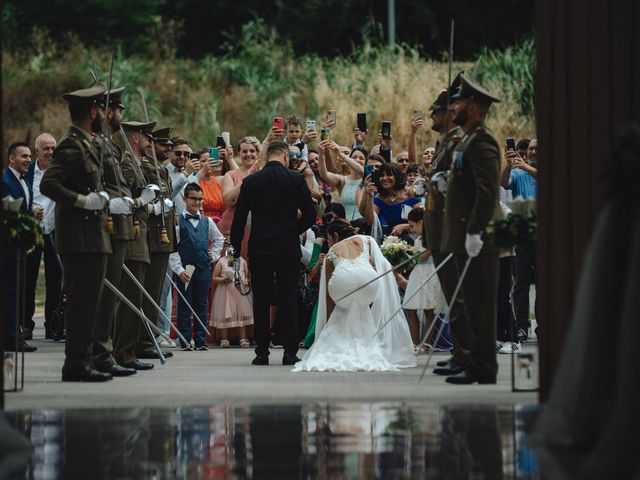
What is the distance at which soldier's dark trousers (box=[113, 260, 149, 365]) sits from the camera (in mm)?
14914

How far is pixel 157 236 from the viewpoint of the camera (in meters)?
16.0

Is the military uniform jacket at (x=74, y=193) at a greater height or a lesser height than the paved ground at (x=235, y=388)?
greater

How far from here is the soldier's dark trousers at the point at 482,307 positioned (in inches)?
507

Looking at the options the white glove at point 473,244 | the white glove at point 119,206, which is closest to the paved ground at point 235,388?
the white glove at point 473,244

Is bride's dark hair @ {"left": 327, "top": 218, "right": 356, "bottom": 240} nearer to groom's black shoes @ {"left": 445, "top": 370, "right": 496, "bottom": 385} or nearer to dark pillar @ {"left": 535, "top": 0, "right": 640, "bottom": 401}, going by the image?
groom's black shoes @ {"left": 445, "top": 370, "right": 496, "bottom": 385}

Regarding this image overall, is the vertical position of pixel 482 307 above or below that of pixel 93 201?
below

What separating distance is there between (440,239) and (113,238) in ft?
9.53

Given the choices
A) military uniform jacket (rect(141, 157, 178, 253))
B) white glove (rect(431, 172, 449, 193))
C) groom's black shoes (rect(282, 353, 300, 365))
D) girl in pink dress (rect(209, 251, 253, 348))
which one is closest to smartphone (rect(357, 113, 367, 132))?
girl in pink dress (rect(209, 251, 253, 348))

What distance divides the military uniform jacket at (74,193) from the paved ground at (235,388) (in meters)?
1.16

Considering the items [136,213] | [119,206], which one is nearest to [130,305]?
[119,206]

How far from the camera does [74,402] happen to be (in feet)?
37.4

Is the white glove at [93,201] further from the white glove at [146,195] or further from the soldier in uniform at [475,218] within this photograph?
the soldier in uniform at [475,218]

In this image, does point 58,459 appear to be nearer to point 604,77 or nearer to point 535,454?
point 535,454

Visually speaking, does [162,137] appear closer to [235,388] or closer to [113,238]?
[113,238]
